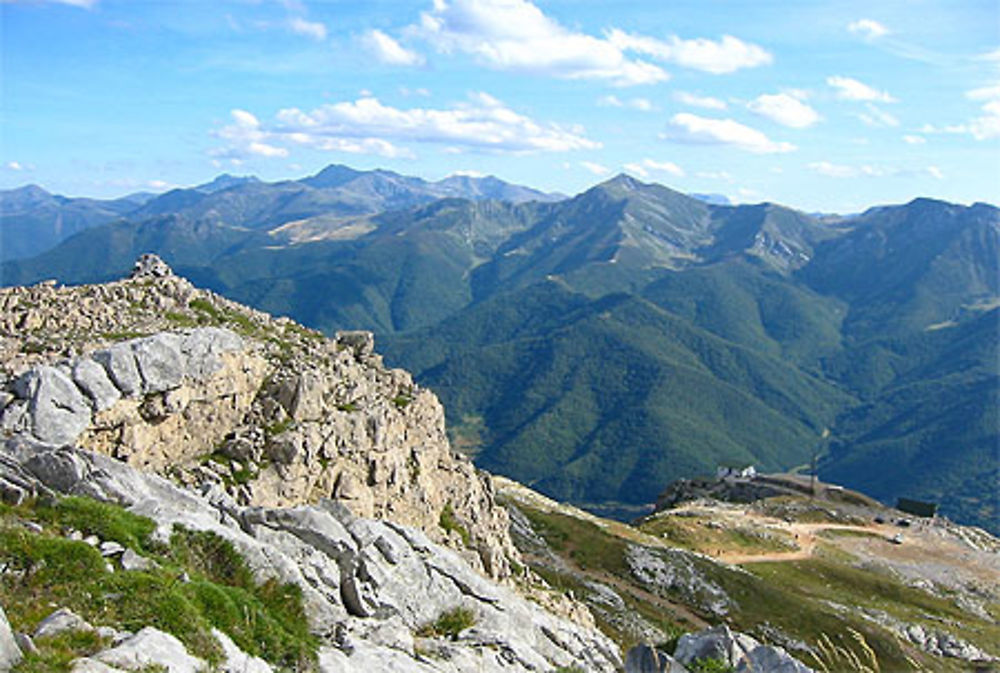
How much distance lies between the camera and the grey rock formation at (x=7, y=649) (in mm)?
14719

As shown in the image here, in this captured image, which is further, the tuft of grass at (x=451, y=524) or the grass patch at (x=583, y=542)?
the grass patch at (x=583, y=542)

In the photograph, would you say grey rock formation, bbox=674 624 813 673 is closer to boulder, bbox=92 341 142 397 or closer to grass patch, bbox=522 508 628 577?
boulder, bbox=92 341 142 397

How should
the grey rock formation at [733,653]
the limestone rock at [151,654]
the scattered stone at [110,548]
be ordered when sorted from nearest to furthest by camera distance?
1. the limestone rock at [151,654]
2. the scattered stone at [110,548]
3. the grey rock formation at [733,653]

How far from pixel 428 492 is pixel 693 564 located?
48.3 m

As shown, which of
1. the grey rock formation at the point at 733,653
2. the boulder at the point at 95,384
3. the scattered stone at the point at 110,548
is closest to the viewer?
the scattered stone at the point at 110,548

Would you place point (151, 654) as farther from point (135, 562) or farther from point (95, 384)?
point (95, 384)

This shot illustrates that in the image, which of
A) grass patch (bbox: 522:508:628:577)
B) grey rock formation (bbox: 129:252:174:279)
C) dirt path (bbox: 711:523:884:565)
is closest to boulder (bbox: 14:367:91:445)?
grey rock formation (bbox: 129:252:174:279)

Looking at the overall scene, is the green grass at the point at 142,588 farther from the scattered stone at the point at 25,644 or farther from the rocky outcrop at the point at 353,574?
the rocky outcrop at the point at 353,574

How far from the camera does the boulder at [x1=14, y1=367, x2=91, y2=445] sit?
31.8 metres

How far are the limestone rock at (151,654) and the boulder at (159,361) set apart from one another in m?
22.9

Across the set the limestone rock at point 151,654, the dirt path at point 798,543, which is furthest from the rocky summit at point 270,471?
the dirt path at point 798,543

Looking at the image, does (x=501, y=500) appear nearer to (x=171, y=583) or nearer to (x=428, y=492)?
(x=428, y=492)

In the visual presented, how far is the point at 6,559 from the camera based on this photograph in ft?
60.2

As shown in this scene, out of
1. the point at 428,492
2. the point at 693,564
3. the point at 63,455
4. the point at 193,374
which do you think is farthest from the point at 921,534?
the point at 63,455
